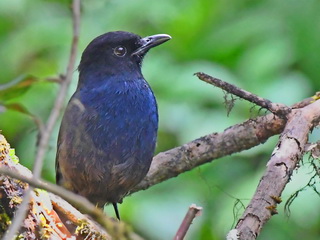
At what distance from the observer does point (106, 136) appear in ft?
14.4

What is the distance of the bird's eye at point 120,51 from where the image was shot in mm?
4812

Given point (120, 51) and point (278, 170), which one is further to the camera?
point (120, 51)

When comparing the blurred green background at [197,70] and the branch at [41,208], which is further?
the blurred green background at [197,70]

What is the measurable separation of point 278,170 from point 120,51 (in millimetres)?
1715

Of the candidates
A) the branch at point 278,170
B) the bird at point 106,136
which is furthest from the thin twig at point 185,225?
the bird at point 106,136

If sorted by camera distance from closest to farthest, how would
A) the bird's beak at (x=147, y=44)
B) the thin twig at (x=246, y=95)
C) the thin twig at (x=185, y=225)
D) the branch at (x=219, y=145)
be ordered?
the thin twig at (x=185, y=225), the thin twig at (x=246, y=95), the branch at (x=219, y=145), the bird's beak at (x=147, y=44)

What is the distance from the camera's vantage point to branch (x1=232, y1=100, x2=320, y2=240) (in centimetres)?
313

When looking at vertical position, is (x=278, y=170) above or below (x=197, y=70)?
below

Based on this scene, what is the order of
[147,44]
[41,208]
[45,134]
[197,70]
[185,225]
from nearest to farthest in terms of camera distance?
[45,134] → [185,225] → [41,208] → [147,44] → [197,70]

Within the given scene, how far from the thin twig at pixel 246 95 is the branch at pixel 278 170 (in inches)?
2.0

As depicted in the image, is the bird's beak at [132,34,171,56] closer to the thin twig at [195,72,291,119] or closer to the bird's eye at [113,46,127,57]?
the bird's eye at [113,46,127,57]

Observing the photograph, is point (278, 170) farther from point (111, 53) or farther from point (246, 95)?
point (111, 53)

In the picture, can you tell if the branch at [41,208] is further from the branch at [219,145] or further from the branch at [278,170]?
the branch at [219,145]

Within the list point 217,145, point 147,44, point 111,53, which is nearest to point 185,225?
point 217,145
